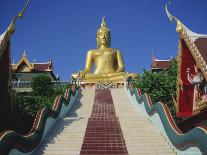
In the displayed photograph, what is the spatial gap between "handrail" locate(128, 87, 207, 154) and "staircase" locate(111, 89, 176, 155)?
292 millimetres

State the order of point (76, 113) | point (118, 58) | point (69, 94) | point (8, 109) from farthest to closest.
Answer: point (118, 58)
point (69, 94)
point (76, 113)
point (8, 109)

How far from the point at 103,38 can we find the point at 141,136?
58.6 ft

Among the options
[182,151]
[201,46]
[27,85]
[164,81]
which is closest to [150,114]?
[201,46]

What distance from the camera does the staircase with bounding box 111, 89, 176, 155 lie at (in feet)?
28.8

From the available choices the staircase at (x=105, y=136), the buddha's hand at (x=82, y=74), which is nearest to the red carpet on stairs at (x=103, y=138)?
the staircase at (x=105, y=136)

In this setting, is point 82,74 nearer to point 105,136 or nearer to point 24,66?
point 24,66

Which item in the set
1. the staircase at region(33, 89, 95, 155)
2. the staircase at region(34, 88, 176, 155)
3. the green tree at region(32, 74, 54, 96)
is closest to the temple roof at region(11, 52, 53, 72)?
the green tree at region(32, 74, 54, 96)

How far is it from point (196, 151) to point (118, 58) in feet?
63.3

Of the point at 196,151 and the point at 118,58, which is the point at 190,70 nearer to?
the point at 196,151

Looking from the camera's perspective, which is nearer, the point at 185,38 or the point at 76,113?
the point at 185,38

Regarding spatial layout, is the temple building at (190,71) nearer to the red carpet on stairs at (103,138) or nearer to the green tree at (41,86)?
the red carpet on stairs at (103,138)

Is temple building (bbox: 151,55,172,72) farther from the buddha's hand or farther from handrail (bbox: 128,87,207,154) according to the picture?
handrail (bbox: 128,87,207,154)

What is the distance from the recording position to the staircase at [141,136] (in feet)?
28.8

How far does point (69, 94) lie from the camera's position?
1479cm
